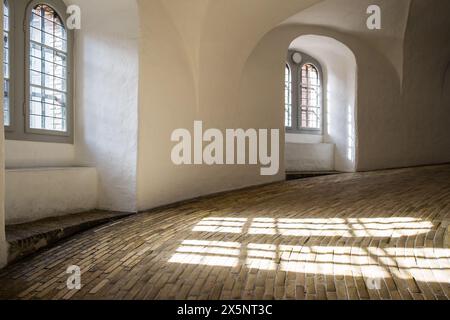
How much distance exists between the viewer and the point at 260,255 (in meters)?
3.68

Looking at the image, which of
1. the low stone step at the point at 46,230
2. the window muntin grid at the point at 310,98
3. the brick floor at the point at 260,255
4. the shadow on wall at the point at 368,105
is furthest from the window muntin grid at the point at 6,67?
the window muntin grid at the point at 310,98

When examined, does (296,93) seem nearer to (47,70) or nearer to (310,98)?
(310,98)

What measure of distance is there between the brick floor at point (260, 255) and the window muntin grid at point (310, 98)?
5.36m

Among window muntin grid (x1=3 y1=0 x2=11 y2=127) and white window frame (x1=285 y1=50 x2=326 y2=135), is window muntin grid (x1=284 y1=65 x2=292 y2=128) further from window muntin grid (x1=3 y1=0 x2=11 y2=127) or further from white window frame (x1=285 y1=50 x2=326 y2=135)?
window muntin grid (x1=3 y1=0 x2=11 y2=127)

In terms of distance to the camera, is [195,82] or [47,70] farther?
[195,82]

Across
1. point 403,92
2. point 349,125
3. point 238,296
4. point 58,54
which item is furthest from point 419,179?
point 58,54

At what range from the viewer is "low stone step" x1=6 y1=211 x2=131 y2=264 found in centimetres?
382

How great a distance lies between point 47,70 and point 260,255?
4.26m

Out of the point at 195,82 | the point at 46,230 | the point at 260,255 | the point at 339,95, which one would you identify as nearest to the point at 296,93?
the point at 339,95

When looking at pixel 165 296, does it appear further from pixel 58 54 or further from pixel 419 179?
pixel 419 179

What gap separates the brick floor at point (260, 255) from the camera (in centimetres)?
288

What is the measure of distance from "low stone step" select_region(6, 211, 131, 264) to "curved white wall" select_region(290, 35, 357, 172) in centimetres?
736

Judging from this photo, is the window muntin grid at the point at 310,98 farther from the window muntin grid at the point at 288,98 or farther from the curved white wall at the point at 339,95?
the window muntin grid at the point at 288,98
